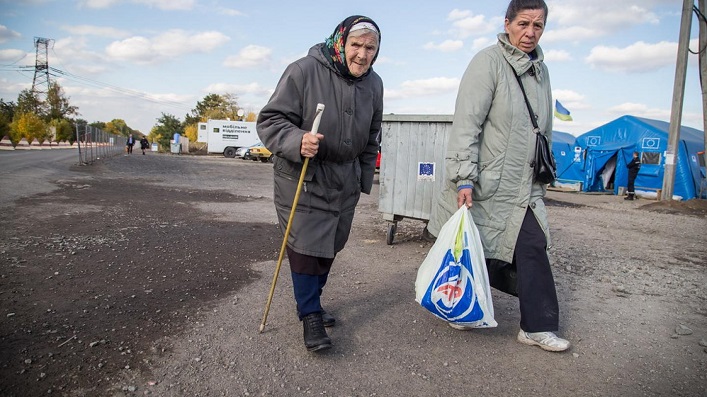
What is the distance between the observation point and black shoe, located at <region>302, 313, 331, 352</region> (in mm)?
2715

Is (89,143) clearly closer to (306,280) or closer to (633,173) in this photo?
(306,280)

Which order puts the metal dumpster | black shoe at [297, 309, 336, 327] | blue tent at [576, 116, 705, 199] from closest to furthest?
black shoe at [297, 309, 336, 327], the metal dumpster, blue tent at [576, 116, 705, 199]

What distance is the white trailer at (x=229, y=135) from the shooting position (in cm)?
3991

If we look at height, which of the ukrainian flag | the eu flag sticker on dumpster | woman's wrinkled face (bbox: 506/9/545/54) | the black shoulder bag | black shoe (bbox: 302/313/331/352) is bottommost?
black shoe (bbox: 302/313/331/352)

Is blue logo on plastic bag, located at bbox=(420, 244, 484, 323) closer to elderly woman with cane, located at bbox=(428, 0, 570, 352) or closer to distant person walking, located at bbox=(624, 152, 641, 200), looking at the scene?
elderly woman with cane, located at bbox=(428, 0, 570, 352)

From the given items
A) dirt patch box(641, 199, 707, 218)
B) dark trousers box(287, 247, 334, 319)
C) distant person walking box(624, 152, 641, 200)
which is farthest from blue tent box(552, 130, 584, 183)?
dark trousers box(287, 247, 334, 319)

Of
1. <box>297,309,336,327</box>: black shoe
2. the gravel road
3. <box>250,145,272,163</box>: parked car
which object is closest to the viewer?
the gravel road

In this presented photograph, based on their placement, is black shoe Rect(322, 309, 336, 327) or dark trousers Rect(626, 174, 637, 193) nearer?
black shoe Rect(322, 309, 336, 327)

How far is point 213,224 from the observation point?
22.2 ft

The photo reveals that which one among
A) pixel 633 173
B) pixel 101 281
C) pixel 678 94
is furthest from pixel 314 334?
pixel 633 173

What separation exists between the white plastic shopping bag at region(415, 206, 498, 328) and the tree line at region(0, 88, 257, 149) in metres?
17.7

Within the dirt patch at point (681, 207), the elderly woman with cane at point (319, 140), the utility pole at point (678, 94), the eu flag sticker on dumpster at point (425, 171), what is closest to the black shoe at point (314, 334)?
the elderly woman with cane at point (319, 140)

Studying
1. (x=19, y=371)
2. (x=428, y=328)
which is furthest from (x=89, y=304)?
(x=428, y=328)

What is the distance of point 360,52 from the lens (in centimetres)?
271
